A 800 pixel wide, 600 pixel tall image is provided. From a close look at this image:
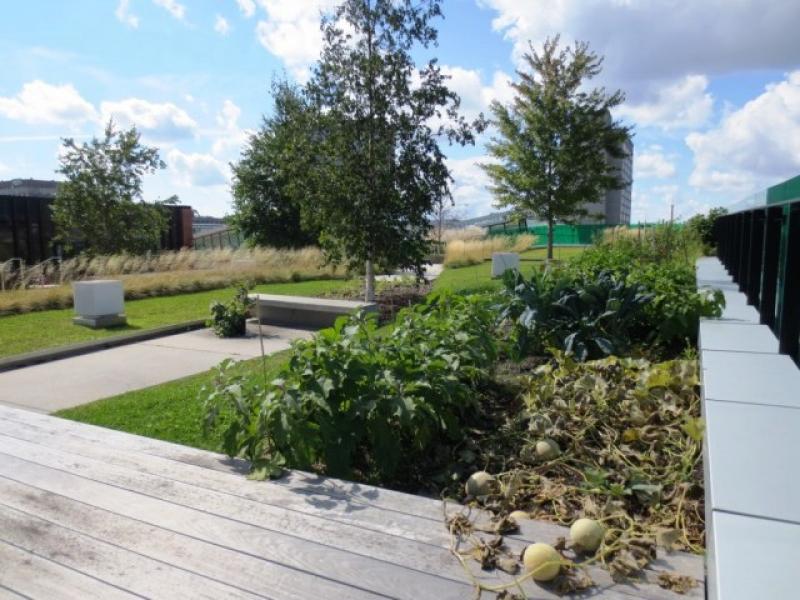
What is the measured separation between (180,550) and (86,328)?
8.31 metres

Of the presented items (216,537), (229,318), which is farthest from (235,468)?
(229,318)

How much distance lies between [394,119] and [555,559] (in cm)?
1017

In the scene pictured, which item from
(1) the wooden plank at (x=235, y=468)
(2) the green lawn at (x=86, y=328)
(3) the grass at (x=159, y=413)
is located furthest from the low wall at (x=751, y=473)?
(2) the green lawn at (x=86, y=328)

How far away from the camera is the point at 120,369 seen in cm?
662

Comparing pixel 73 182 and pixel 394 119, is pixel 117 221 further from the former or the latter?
pixel 394 119

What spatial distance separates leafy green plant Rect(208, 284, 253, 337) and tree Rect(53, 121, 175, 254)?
10.2 metres

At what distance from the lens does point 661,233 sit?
12070mm

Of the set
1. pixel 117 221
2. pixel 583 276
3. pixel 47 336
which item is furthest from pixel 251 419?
pixel 117 221

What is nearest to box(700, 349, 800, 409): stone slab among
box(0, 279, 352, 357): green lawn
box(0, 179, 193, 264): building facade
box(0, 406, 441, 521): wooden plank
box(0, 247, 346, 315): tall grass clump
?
box(0, 406, 441, 521): wooden plank

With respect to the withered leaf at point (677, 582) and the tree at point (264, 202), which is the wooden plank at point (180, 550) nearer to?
the withered leaf at point (677, 582)

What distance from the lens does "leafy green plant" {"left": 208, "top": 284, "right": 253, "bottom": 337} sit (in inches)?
341

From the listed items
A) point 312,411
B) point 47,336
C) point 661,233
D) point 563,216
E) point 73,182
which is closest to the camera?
point 312,411

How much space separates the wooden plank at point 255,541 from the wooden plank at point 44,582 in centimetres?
36

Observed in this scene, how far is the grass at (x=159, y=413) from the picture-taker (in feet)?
13.7
